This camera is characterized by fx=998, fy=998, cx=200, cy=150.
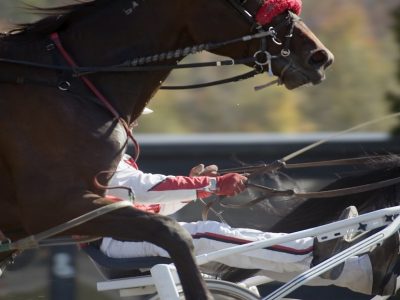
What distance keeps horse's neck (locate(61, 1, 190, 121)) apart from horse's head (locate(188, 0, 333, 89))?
0.11 metres

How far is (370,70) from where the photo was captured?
13.7 metres

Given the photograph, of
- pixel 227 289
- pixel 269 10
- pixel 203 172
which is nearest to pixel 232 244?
pixel 227 289

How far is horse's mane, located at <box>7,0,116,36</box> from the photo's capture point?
13.4 ft

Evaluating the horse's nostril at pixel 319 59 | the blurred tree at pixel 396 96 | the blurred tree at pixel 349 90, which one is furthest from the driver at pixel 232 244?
the blurred tree at pixel 349 90

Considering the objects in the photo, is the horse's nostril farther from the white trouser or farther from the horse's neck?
the white trouser

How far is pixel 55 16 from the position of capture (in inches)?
162

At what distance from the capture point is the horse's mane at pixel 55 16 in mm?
4078

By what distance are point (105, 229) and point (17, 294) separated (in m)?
1.69

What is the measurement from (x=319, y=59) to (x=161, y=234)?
992 mm

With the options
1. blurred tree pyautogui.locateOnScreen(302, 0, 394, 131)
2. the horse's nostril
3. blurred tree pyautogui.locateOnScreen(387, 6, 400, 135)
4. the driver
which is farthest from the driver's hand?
blurred tree pyautogui.locateOnScreen(302, 0, 394, 131)

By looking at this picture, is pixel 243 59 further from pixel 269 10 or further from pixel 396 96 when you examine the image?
pixel 396 96

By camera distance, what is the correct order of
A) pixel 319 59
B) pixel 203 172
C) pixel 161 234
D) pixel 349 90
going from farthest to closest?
pixel 349 90 < pixel 203 172 < pixel 319 59 < pixel 161 234

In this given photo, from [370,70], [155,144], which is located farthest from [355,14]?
[155,144]

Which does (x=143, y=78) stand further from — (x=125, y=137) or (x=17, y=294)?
(x=17, y=294)
